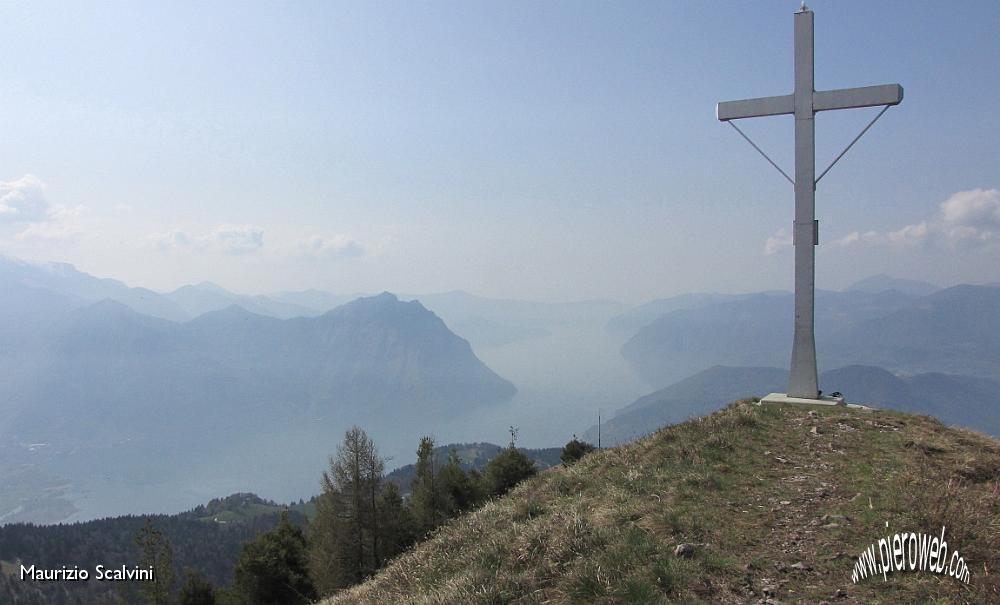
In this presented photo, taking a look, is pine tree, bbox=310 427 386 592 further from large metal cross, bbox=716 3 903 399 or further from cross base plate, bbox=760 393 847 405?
large metal cross, bbox=716 3 903 399

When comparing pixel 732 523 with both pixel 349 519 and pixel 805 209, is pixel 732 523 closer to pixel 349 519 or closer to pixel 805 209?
pixel 805 209

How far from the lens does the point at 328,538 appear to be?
1128 inches

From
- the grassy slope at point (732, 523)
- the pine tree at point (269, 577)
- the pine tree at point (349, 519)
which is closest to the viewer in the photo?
the grassy slope at point (732, 523)

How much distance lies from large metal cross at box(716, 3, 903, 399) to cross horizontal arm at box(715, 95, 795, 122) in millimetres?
23

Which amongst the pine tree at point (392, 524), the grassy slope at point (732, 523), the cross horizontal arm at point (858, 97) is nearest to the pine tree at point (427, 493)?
the pine tree at point (392, 524)

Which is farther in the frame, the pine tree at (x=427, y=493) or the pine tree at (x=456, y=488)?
the pine tree at (x=456, y=488)

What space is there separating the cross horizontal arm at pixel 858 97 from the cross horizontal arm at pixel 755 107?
0.65m

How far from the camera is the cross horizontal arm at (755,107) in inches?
573

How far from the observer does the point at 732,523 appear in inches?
278

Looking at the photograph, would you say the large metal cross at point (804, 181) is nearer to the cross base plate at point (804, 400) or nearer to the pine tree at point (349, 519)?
the cross base plate at point (804, 400)

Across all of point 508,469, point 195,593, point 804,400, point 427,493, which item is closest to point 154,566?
point 195,593

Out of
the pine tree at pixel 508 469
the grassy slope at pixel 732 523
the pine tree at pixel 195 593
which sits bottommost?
the pine tree at pixel 195 593

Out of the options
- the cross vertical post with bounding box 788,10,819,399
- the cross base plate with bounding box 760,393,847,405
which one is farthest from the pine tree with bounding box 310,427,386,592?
the cross vertical post with bounding box 788,10,819,399

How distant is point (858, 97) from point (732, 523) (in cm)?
1187
